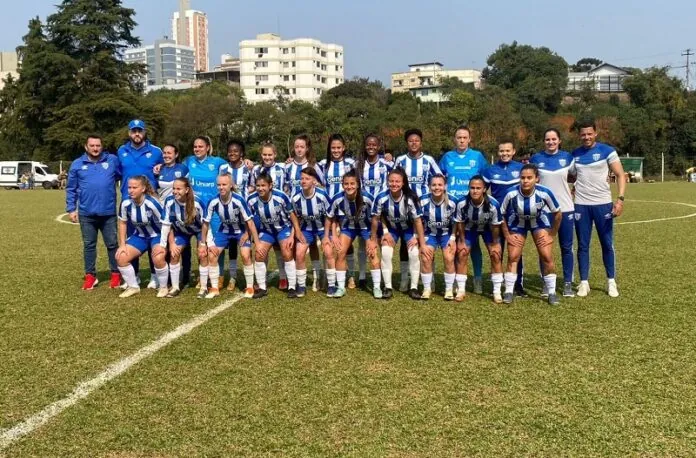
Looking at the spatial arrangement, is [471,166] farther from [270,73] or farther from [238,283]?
[270,73]

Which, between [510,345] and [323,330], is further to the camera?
[323,330]

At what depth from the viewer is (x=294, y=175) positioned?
281 inches

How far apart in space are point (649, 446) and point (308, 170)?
4.31m

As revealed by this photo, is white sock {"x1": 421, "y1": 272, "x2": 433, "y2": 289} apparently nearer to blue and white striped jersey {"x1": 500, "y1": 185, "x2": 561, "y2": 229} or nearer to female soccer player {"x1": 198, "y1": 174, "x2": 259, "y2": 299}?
blue and white striped jersey {"x1": 500, "y1": 185, "x2": 561, "y2": 229}

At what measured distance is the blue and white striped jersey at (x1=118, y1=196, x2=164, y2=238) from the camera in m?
6.68

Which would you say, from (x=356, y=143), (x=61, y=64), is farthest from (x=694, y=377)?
(x=61, y=64)

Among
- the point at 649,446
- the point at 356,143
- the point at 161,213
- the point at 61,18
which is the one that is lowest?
the point at 649,446

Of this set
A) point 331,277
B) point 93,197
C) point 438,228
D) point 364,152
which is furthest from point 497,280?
point 93,197

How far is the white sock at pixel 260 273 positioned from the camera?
6707mm

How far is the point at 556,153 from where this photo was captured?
646 cm

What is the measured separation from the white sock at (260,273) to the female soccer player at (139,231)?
3.44 ft

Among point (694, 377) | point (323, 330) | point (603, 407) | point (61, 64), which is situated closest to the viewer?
point (603, 407)

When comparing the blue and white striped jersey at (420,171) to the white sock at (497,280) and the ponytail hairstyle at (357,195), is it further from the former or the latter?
the white sock at (497,280)

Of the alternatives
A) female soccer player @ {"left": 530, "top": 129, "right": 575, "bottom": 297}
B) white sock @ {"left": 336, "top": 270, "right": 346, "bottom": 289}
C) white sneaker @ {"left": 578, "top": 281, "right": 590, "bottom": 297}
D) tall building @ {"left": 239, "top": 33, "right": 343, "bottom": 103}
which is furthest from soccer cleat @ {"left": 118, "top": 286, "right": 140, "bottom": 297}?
tall building @ {"left": 239, "top": 33, "right": 343, "bottom": 103}
